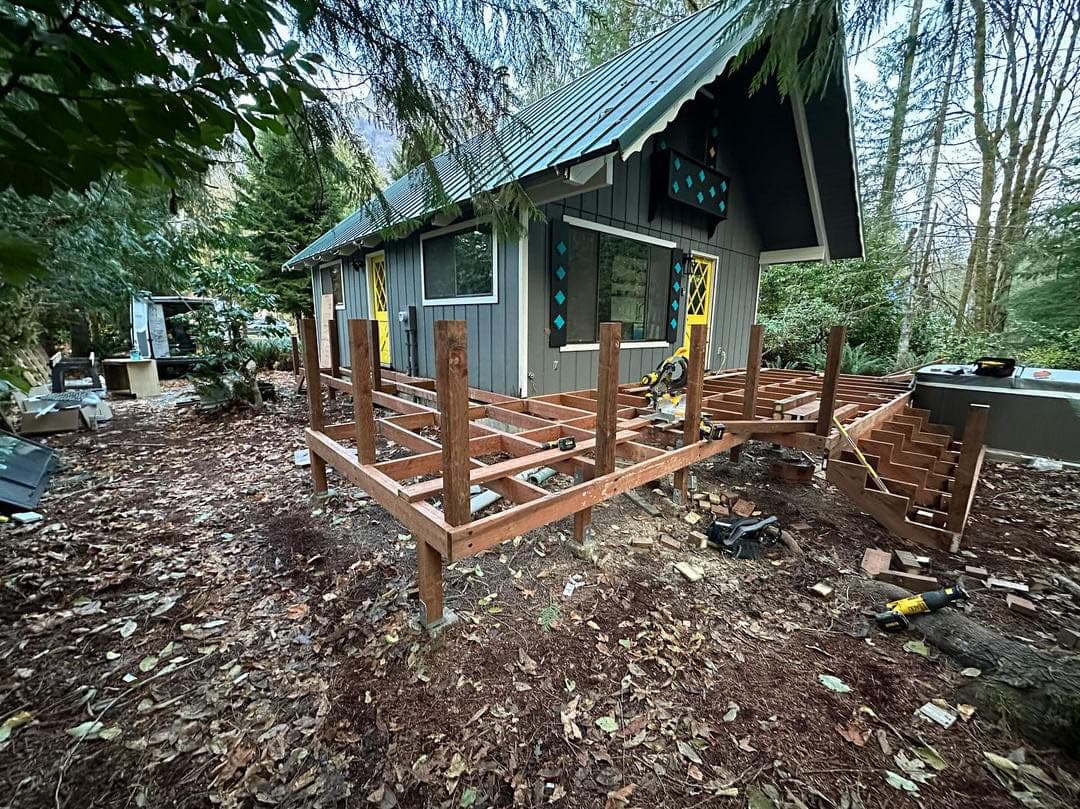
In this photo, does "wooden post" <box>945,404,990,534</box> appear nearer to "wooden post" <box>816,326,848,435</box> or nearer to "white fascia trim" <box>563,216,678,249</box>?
"wooden post" <box>816,326,848,435</box>

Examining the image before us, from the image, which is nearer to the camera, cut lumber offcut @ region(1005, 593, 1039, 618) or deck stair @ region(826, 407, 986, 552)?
cut lumber offcut @ region(1005, 593, 1039, 618)

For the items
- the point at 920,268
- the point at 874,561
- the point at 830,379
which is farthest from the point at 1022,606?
the point at 920,268

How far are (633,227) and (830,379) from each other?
3.34 metres

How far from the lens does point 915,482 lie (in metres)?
3.46

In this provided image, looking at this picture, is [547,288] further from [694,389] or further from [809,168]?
[809,168]

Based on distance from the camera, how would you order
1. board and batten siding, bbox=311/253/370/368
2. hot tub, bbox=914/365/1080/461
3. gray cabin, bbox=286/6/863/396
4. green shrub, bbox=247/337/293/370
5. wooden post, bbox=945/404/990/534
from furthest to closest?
green shrub, bbox=247/337/293/370
board and batten siding, bbox=311/253/370/368
hot tub, bbox=914/365/1080/461
gray cabin, bbox=286/6/863/396
wooden post, bbox=945/404/990/534

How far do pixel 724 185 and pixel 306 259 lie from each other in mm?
8441

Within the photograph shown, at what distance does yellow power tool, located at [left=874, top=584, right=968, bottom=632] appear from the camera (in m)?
2.37

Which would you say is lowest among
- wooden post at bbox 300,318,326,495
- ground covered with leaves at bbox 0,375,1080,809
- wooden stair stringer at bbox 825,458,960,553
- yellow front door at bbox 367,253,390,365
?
ground covered with leaves at bbox 0,375,1080,809

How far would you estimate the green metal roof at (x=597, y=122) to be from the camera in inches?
93.1

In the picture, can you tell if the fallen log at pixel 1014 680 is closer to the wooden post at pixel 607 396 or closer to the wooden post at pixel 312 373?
the wooden post at pixel 607 396

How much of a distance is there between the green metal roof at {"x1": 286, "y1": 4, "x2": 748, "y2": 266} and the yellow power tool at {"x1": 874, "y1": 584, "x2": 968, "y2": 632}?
11.0 ft

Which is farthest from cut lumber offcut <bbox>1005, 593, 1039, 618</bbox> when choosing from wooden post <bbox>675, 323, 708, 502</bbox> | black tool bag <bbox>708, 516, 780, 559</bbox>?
wooden post <bbox>675, 323, 708, 502</bbox>

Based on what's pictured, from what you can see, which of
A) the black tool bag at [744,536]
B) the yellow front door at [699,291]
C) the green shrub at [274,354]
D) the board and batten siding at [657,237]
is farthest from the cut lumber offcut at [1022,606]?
the green shrub at [274,354]
